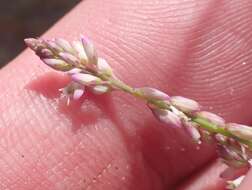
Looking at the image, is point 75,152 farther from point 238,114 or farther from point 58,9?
point 58,9

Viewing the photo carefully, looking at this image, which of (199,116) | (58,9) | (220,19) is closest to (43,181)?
(199,116)

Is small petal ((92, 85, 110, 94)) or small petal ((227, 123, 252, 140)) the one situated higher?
small petal ((227, 123, 252, 140))

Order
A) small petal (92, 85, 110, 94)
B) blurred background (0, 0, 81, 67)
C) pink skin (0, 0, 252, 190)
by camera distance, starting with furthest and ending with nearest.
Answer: blurred background (0, 0, 81, 67)
pink skin (0, 0, 252, 190)
small petal (92, 85, 110, 94)

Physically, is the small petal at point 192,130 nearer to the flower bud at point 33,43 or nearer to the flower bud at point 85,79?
the flower bud at point 85,79

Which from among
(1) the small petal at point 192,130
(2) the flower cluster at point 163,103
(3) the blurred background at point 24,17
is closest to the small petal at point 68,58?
(2) the flower cluster at point 163,103

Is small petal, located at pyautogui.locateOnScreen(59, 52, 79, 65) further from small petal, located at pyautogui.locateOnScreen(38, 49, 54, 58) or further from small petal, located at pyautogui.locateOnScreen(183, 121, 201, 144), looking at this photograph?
small petal, located at pyautogui.locateOnScreen(183, 121, 201, 144)

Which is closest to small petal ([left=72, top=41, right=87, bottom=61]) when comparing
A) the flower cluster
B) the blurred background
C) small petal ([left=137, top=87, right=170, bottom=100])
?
the flower cluster

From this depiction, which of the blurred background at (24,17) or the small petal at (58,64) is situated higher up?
the small petal at (58,64)

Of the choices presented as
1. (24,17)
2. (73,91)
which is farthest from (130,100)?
(24,17)
